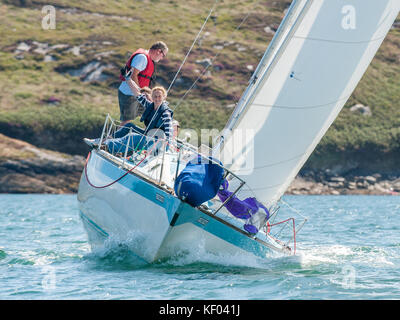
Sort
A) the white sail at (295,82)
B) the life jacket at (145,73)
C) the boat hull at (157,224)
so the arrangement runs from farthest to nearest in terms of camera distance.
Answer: the life jacket at (145,73), the white sail at (295,82), the boat hull at (157,224)

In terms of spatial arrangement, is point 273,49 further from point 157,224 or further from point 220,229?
point 157,224

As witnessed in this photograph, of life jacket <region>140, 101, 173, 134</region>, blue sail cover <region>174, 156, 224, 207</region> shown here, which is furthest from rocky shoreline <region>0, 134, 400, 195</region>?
blue sail cover <region>174, 156, 224, 207</region>

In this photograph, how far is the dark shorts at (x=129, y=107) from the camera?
12.4 metres

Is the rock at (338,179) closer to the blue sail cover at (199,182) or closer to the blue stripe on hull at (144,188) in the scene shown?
the blue stripe on hull at (144,188)

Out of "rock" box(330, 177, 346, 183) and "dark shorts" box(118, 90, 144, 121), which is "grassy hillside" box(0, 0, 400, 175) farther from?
"dark shorts" box(118, 90, 144, 121)

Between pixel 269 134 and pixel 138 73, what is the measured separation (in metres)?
3.13

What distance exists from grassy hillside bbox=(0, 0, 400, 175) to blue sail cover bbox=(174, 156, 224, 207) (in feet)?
147

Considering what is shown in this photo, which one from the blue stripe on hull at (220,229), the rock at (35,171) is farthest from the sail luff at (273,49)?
the rock at (35,171)

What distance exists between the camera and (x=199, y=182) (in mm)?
9602

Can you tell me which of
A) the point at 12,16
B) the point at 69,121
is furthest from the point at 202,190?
the point at 12,16

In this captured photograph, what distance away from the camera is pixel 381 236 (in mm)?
16609

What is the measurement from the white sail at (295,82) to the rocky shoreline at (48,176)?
38.9 meters

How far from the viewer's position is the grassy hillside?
57.8 meters

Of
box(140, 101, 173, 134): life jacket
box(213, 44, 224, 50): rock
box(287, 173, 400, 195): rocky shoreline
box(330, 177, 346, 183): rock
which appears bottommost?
box(287, 173, 400, 195): rocky shoreline
